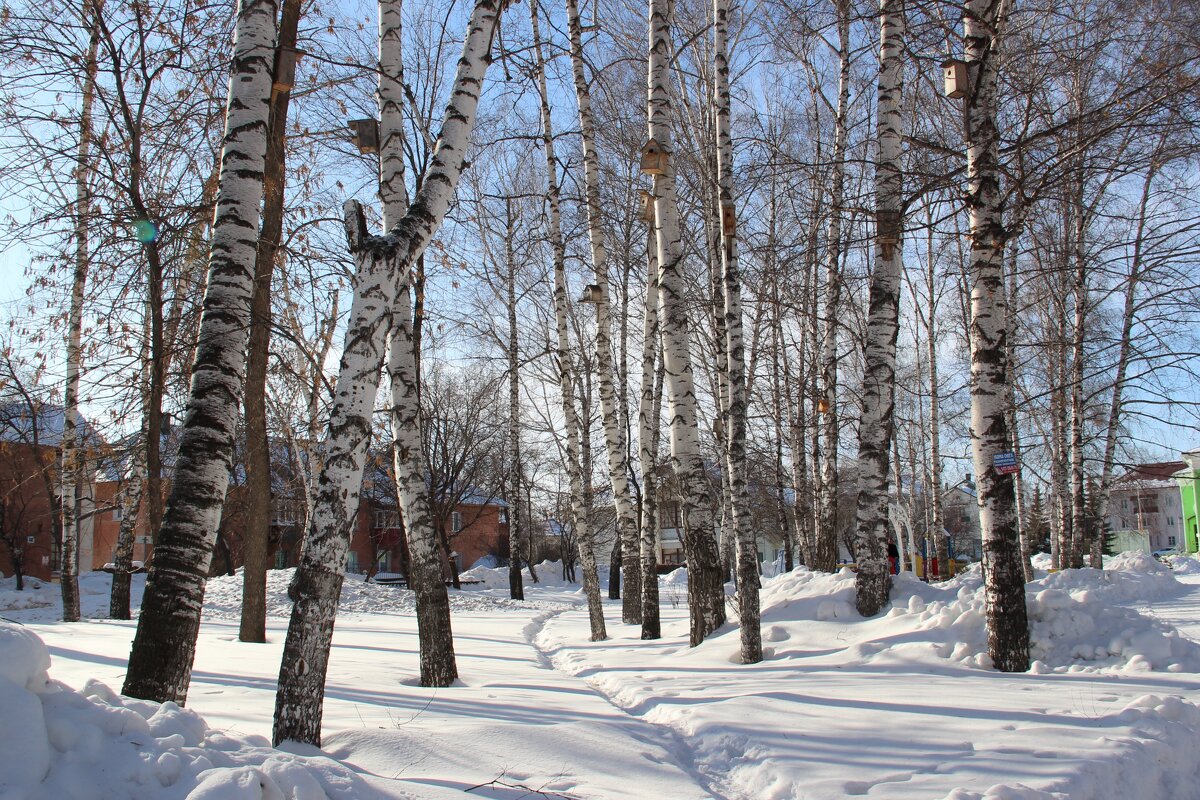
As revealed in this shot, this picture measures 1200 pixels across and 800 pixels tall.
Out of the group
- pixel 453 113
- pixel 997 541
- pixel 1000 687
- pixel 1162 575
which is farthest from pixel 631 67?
pixel 1162 575

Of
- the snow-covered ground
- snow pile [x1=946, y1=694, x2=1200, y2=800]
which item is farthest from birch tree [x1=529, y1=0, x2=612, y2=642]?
snow pile [x1=946, y1=694, x2=1200, y2=800]

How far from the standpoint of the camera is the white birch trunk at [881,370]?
8.48 meters

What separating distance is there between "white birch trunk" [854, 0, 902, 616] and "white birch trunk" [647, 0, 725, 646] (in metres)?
1.72

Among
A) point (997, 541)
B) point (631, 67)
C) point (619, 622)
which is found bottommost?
point (619, 622)

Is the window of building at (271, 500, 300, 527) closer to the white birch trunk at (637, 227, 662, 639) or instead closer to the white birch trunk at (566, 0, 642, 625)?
the white birch trunk at (637, 227, 662, 639)

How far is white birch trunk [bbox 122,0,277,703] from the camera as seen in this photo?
452 centimetres

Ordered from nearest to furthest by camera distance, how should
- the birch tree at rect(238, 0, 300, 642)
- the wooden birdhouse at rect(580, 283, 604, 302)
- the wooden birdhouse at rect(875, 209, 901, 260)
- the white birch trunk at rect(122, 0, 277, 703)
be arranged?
1. the white birch trunk at rect(122, 0, 277, 703)
2. the wooden birdhouse at rect(875, 209, 901, 260)
3. the birch tree at rect(238, 0, 300, 642)
4. the wooden birdhouse at rect(580, 283, 604, 302)

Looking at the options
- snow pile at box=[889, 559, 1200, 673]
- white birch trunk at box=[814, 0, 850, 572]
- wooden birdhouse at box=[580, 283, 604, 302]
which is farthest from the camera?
white birch trunk at box=[814, 0, 850, 572]

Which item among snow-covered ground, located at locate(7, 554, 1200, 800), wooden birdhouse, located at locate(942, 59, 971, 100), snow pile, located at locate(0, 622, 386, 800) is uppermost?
wooden birdhouse, located at locate(942, 59, 971, 100)

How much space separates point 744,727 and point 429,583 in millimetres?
3475

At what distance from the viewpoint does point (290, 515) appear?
41719 mm

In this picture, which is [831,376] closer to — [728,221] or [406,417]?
[728,221]

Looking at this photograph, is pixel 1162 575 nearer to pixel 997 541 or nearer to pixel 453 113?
pixel 997 541

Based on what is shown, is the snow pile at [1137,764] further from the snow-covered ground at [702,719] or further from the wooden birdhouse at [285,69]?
the wooden birdhouse at [285,69]
